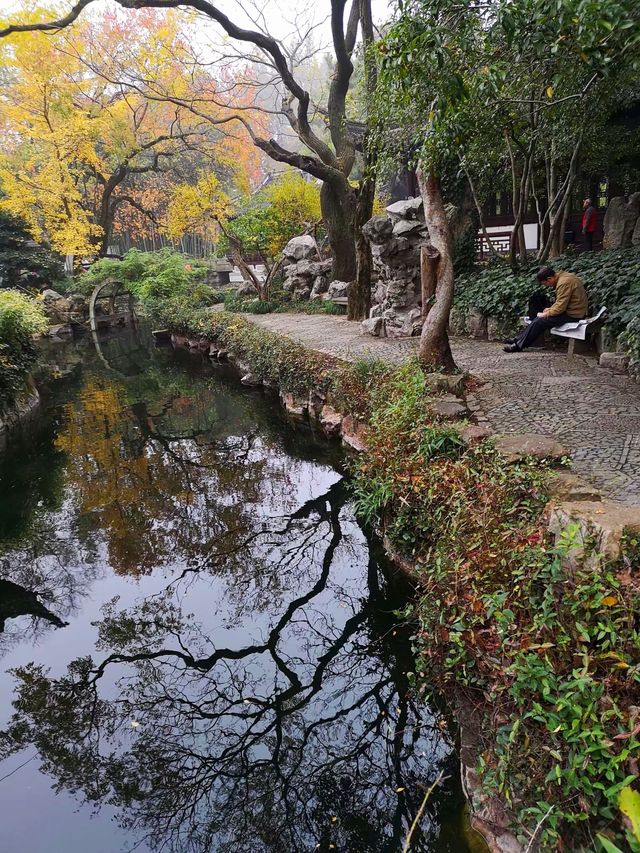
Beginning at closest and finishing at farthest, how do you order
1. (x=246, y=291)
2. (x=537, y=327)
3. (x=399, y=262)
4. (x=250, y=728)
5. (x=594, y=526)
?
(x=594, y=526)
(x=250, y=728)
(x=537, y=327)
(x=399, y=262)
(x=246, y=291)

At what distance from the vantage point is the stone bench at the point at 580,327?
6.84 metres

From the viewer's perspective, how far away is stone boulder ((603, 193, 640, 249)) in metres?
10.7

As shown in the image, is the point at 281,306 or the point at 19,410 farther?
the point at 281,306

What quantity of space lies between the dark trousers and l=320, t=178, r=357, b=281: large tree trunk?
7.58 metres

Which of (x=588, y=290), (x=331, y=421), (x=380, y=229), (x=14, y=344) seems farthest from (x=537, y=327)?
(x=14, y=344)

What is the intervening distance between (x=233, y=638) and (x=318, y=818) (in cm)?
165

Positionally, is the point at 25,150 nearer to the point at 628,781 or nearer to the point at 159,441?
the point at 159,441

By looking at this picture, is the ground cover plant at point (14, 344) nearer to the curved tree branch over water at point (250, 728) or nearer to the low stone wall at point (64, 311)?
the curved tree branch over water at point (250, 728)

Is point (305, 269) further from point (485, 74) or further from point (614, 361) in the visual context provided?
point (485, 74)

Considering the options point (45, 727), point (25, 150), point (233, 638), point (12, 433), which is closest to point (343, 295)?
point (12, 433)

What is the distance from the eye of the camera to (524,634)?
8.32 feet

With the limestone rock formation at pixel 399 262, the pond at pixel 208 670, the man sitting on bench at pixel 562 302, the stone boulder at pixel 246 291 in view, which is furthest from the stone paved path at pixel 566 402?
the stone boulder at pixel 246 291

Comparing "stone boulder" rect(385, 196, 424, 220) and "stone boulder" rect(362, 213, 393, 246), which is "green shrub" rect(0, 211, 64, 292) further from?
"stone boulder" rect(385, 196, 424, 220)

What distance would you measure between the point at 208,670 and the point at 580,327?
19.5 ft
